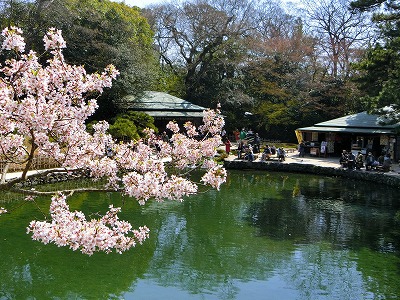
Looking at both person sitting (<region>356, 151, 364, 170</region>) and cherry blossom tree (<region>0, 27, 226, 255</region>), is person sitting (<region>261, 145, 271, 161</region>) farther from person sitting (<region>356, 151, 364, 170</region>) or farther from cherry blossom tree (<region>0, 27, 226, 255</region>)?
cherry blossom tree (<region>0, 27, 226, 255</region>)

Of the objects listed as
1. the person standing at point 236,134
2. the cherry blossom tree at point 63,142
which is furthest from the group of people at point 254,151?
the cherry blossom tree at point 63,142

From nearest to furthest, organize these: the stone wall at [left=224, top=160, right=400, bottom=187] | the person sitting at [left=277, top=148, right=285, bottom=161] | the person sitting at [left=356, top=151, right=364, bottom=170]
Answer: the stone wall at [left=224, top=160, right=400, bottom=187]
the person sitting at [left=356, top=151, right=364, bottom=170]
the person sitting at [left=277, top=148, right=285, bottom=161]

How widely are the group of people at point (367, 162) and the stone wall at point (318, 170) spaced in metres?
0.34

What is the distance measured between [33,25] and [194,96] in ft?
33.2

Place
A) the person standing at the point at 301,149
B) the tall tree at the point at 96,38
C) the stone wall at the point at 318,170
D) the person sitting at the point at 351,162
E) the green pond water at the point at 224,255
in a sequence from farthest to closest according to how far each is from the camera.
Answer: the person standing at the point at 301,149 → the tall tree at the point at 96,38 → the person sitting at the point at 351,162 → the stone wall at the point at 318,170 → the green pond water at the point at 224,255

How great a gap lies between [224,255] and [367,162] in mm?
9864

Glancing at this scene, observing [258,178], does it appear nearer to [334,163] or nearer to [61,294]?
[334,163]

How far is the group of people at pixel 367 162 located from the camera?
629 inches

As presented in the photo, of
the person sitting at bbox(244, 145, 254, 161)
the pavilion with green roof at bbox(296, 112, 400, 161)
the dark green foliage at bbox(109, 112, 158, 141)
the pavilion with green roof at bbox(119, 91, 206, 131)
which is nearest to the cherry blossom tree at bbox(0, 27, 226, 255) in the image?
the dark green foliage at bbox(109, 112, 158, 141)

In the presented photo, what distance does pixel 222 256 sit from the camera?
837cm

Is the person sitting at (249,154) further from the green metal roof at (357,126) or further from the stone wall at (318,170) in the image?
the green metal roof at (357,126)

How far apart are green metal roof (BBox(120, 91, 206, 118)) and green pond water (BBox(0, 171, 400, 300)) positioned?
899 centimetres

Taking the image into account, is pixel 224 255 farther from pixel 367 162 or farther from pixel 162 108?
pixel 162 108

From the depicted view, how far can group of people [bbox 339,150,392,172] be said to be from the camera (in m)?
16.0
